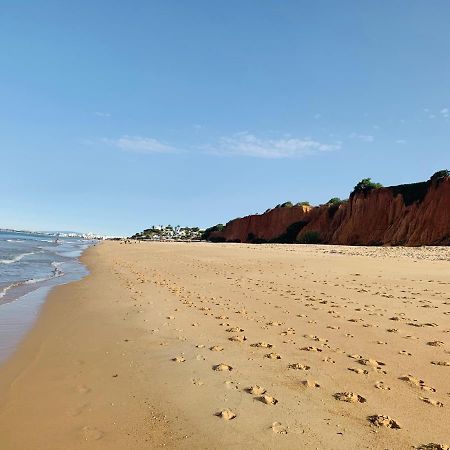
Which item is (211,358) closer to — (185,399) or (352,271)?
(185,399)

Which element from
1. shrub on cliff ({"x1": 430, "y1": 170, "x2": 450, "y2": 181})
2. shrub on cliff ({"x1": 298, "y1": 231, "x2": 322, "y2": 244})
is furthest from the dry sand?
shrub on cliff ({"x1": 298, "y1": 231, "x2": 322, "y2": 244})

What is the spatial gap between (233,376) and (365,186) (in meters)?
64.9

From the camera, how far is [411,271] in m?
17.6

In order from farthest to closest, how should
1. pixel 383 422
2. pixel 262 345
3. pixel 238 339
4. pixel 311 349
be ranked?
pixel 238 339
pixel 262 345
pixel 311 349
pixel 383 422

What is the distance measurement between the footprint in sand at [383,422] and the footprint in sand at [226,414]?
56.5 inches

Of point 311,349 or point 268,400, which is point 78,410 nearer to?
point 268,400

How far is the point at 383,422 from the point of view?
150 inches

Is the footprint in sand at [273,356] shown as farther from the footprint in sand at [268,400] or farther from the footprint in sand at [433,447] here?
the footprint in sand at [433,447]

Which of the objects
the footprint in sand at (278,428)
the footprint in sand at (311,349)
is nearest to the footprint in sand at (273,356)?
the footprint in sand at (311,349)

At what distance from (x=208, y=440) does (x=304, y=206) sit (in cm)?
7891

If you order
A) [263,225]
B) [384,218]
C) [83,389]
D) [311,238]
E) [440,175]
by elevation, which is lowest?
[83,389]

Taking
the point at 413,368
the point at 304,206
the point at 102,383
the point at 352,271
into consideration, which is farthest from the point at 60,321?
the point at 304,206

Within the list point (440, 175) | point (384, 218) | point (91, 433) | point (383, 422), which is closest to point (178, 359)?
point (91, 433)

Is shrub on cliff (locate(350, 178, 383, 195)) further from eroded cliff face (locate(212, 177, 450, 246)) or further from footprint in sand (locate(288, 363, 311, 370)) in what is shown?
footprint in sand (locate(288, 363, 311, 370))
